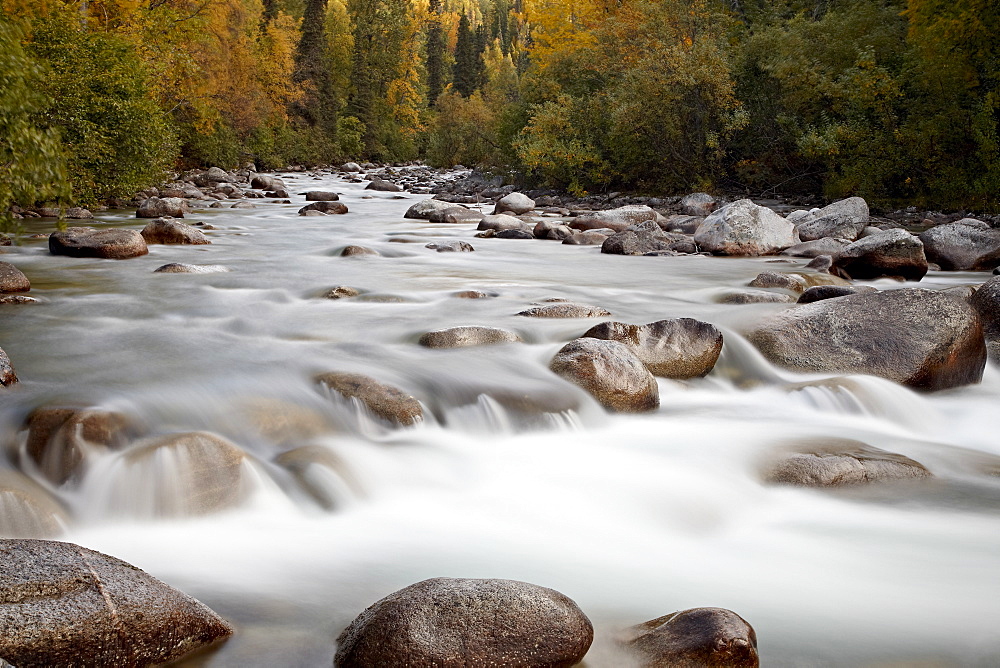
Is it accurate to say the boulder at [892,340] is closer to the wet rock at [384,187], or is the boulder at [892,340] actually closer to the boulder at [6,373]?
the boulder at [6,373]

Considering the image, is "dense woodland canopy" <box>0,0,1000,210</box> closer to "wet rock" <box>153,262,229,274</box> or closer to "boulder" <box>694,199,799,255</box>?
"wet rock" <box>153,262,229,274</box>

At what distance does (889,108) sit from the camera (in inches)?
741

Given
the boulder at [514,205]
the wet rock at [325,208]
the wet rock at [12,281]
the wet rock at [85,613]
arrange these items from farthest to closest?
1. the boulder at [514,205]
2. the wet rock at [325,208]
3. the wet rock at [12,281]
4. the wet rock at [85,613]

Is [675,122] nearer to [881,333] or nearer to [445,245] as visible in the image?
[445,245]

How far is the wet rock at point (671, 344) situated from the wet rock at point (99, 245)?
7.22 meters

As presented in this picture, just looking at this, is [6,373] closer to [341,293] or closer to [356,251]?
[341,293]

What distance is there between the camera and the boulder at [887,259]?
32.2 feet

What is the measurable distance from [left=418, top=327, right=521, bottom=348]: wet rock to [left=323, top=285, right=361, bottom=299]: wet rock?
7.91 ft

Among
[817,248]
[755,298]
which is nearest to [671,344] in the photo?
[755,298]

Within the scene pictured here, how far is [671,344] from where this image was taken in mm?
5930

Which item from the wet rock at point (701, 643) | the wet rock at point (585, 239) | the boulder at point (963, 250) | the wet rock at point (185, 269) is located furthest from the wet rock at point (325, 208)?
the wet rock at point (701, 643)

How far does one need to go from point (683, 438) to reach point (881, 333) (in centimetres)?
206

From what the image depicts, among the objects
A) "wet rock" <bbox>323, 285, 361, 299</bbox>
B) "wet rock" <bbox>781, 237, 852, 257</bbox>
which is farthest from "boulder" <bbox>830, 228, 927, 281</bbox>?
"wet rock" <bbox>323, 285, 361, 299</bbox>

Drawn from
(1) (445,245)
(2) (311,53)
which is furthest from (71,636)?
(2) (311,53)
